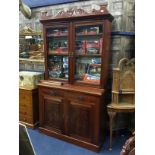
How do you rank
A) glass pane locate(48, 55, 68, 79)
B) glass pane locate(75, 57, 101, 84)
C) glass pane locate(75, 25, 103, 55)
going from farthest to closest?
glass pane locate(48, 55, 68, 79), glass pane locate(75, 57, 101, 84), glass pane locate(75, 25, 103, 55)

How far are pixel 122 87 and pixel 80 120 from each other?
74 centimetres

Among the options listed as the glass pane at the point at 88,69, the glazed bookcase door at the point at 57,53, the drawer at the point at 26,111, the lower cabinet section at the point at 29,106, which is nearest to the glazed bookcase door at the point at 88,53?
the glass pane at the point at 88,69

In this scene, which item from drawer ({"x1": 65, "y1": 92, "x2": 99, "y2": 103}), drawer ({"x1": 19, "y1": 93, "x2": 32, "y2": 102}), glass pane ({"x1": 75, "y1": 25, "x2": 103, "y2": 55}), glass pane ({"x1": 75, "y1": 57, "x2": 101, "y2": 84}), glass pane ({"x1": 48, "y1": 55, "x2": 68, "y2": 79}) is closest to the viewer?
drawer ({"x1": 65, "y1": 92, "x2": 99, "y2": 103})

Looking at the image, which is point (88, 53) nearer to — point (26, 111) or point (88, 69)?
point (88, 69)

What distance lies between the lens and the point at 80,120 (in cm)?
269

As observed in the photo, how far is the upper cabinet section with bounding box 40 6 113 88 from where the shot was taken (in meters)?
2.54

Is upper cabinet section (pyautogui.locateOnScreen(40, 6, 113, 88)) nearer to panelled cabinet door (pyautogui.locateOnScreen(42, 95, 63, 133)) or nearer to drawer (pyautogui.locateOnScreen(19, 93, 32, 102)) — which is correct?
panelled cabinet door (pyautogui.locateOnScreen(42, 95, 63, 133))

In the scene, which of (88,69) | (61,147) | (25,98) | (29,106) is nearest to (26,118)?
(29,106)

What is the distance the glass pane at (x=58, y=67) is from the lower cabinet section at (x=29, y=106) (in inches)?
17.1

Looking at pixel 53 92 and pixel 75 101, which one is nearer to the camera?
pixel 75 101

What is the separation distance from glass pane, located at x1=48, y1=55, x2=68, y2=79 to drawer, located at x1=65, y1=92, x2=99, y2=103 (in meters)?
0.40

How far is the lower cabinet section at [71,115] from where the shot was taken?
256cm

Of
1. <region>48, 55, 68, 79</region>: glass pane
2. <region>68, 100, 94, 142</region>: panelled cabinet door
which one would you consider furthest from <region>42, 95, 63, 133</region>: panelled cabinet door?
<region>48, 55, 68, 79</region>: glass pane
